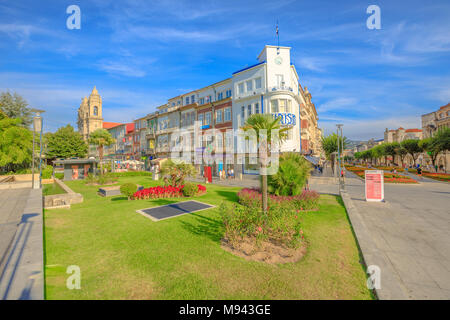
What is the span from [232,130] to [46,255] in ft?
97.5

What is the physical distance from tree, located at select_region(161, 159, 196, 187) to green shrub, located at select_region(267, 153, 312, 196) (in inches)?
268

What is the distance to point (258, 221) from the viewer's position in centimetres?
644

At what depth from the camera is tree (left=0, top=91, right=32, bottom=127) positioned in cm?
3566

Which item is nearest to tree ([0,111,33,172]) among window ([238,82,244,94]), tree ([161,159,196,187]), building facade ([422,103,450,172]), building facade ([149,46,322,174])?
tree ([161,159,196,187])

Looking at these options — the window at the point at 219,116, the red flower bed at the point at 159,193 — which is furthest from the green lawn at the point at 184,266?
the window at the point at 219,116

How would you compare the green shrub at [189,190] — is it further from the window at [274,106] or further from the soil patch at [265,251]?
the window at [274,106]

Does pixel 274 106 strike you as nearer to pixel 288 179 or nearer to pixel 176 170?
pixel 176 170

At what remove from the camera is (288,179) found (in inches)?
484

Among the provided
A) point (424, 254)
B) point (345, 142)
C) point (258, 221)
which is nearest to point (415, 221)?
point (424, 254)

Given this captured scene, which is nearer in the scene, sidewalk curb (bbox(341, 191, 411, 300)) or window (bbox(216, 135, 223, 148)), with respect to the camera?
sidewalk curb (bbox(341, 191, 411, 300))

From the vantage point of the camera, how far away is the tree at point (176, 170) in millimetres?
15852

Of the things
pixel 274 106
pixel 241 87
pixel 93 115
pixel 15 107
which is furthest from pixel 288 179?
pixel 93 115

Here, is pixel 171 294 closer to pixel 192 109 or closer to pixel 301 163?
pixel 301 163

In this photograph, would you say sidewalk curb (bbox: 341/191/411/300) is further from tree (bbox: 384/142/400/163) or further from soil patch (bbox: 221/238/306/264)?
tree (bbox: 384/142/400/163)
